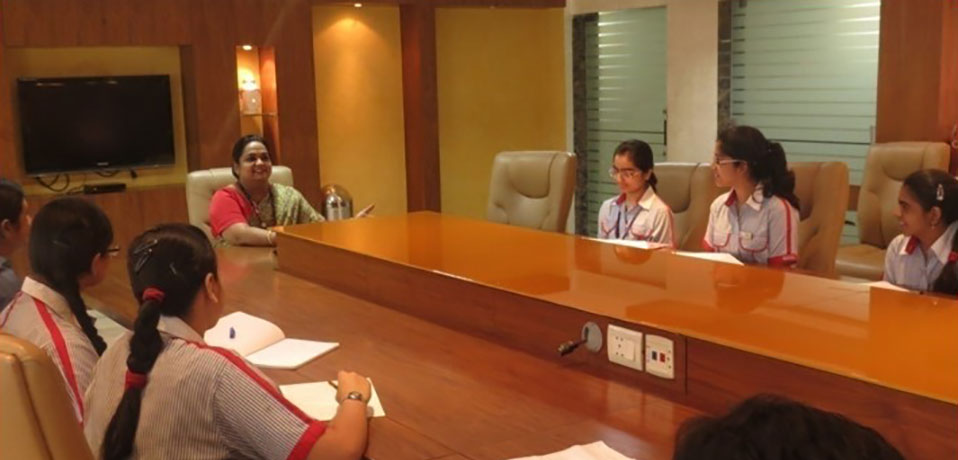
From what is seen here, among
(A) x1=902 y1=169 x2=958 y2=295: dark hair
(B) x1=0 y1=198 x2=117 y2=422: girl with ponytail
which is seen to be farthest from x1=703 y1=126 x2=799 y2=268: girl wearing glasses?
(B) x1=0 y1=198 x2=117 y2=422: girl with ponytail

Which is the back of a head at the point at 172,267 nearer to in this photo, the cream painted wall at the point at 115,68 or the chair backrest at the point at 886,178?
the chair backrest at the point at 886,178


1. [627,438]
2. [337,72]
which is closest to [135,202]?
[337,72]

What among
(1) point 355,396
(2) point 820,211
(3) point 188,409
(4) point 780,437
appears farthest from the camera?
(2) point 820,211

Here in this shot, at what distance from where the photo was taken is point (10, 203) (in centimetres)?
295

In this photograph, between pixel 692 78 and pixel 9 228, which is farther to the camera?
pixel 692 78

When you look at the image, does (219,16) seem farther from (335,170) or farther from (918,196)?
(918,196)

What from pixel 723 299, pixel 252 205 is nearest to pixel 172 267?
pixel 723 299

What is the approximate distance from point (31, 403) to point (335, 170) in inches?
219

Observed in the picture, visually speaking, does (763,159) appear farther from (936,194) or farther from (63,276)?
(63,276)

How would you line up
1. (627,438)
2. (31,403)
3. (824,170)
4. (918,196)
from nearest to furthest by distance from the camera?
(31,403) → (627,438) → (918,196) → (824,170)

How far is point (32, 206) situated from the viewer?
19.5 ft

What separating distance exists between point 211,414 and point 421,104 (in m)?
5.33

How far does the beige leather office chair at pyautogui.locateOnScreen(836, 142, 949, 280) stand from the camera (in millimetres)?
4992

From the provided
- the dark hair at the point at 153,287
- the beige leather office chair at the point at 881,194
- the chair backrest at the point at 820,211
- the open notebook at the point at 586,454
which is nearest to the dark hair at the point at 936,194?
the chair backrest at the point at 820,211
